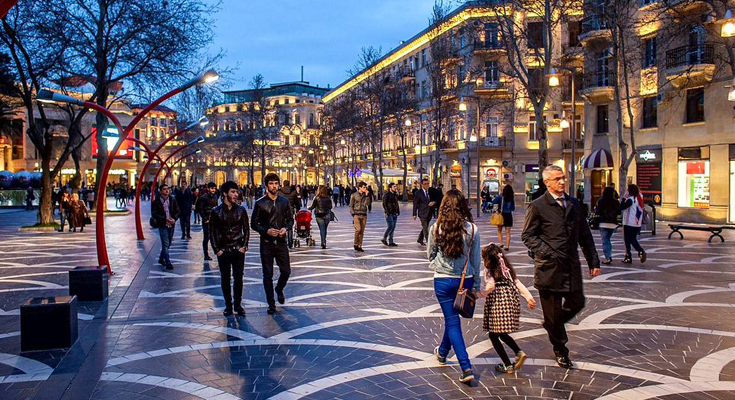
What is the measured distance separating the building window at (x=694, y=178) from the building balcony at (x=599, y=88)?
18.1 ft

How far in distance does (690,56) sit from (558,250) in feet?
82.0

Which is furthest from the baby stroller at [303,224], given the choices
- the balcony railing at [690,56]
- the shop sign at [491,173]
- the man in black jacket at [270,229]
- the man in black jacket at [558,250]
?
the shop sign at [491,173]

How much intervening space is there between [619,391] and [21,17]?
78.5 ft

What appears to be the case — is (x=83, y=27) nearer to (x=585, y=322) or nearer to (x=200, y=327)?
(x=200, y=327)

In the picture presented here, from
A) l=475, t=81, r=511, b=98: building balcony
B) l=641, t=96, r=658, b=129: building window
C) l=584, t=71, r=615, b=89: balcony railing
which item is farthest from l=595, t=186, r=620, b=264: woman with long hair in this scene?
l=475, t=81, r=511, b=98: building balcony

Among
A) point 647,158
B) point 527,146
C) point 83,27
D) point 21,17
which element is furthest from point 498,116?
point 21,17

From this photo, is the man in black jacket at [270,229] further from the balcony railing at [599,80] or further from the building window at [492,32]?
the balcony railing at [599,80]

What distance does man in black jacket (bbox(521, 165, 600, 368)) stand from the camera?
581 cm

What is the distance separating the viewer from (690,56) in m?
26.5

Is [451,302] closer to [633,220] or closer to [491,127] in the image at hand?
[633,220]

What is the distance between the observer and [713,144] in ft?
85.2

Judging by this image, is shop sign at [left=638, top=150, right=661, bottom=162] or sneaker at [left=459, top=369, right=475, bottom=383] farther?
shop sign at [left=638, top=150, right=661, bottom=162]

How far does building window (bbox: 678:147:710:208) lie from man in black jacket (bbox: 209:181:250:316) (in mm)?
24243

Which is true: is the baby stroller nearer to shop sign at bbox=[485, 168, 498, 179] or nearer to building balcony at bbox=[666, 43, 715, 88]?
building balcony at bbox=[666, 43, 715, 88]
